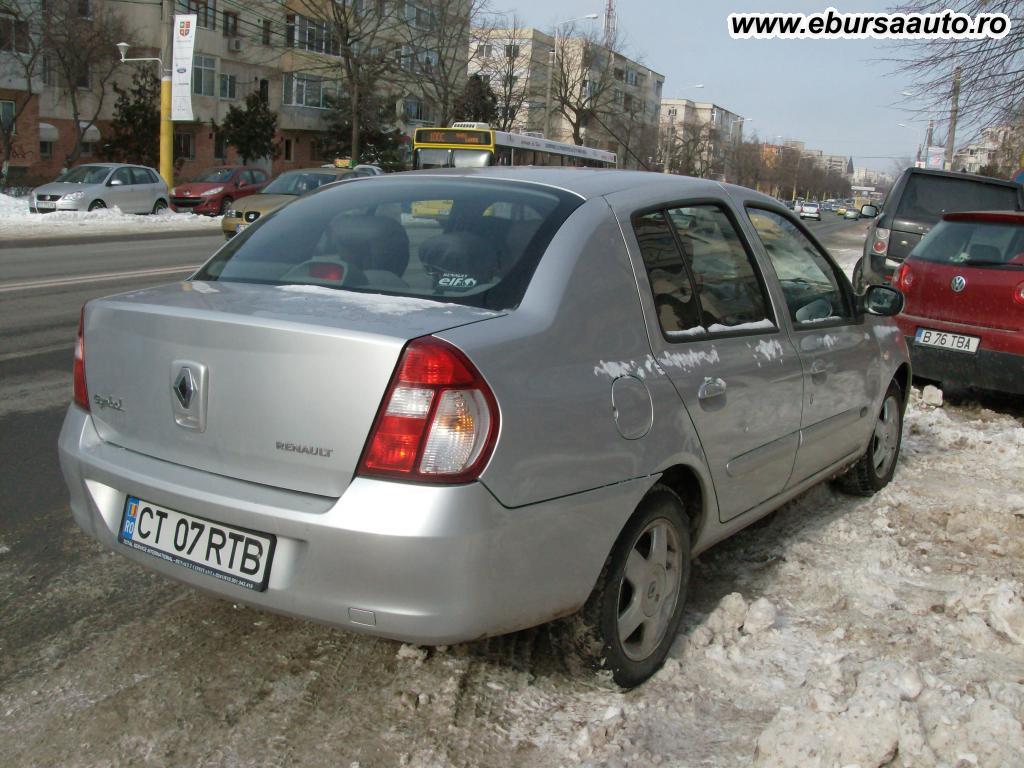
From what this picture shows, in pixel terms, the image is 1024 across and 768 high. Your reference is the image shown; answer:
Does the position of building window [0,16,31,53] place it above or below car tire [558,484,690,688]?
above

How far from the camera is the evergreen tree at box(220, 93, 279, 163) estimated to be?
5159cm

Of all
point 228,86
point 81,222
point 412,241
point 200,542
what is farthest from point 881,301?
point 228,86

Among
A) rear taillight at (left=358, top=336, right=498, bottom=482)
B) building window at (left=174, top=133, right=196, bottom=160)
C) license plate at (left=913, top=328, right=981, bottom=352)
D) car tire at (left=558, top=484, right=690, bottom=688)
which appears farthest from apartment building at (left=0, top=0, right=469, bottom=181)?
rear taillight at (left=358, top=336, right=498, bottom=482)

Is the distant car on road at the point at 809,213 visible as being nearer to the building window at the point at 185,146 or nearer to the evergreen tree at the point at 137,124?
the building window at the point at 185,146

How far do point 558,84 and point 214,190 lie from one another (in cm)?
4037

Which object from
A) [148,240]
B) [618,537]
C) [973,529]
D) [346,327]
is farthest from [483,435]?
[148,240]

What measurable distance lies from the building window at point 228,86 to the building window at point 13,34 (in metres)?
15.0

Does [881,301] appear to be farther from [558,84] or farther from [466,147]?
[558,84]

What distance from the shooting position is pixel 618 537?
10.0 feet

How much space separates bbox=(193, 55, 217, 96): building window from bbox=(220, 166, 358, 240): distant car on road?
3096cm

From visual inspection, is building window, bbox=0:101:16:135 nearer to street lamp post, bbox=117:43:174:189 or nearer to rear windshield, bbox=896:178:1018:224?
street lamp post, bbox=117:43:174:189

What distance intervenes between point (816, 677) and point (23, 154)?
4502cm

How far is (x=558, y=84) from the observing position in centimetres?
6838

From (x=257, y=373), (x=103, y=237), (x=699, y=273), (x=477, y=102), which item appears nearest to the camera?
A: (x=257, y=373)
